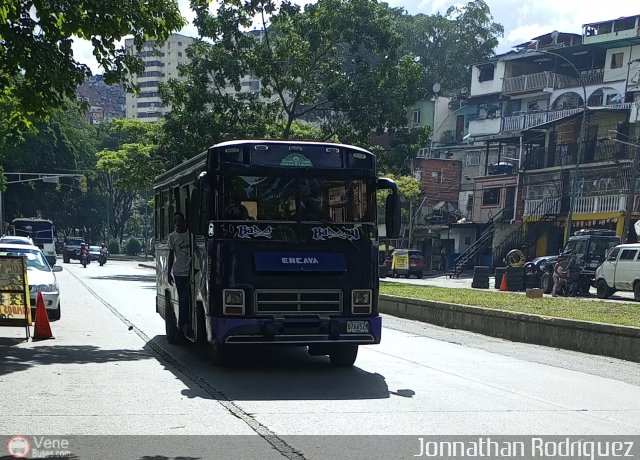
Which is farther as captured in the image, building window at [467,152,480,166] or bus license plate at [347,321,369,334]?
building window at [467,152,480,166]

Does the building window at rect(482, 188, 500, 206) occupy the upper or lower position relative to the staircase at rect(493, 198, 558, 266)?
upper

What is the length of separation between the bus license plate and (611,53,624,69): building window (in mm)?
60301

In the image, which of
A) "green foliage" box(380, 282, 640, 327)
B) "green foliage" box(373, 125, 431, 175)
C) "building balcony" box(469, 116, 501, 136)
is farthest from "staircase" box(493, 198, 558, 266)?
"green foliage" box(380, 282, 640, 327)

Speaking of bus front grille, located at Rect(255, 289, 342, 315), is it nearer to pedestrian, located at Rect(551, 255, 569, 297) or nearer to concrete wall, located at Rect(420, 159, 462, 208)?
pedestrian, located at Rect(551, 255, 569, 297)

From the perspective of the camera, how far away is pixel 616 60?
6638 centimetres

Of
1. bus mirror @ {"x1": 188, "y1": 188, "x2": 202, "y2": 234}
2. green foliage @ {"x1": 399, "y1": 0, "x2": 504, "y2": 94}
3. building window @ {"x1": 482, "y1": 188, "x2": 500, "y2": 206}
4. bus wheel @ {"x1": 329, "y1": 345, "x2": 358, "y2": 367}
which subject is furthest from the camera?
green foliage @ {"x1": 399, "y1": 0, "x2": 504, "y2": 94}

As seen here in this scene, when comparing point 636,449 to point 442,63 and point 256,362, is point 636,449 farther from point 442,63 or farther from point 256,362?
point 442,63

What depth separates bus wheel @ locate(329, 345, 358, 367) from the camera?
12.0 metres

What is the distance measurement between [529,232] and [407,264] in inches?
358

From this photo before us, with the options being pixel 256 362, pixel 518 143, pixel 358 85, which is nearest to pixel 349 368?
pixel 256 362

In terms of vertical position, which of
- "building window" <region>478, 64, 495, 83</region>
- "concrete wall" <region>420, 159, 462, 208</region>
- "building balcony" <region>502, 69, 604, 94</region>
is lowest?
"concrete wall" <region>420, 159, 462, 208</region>

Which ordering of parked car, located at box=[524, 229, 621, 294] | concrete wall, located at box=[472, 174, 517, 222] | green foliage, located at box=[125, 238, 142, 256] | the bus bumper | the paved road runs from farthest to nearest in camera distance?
1. green foliage, located at box=[125, 238, 142, 256]
2. concrete wall, located at box=[472, 174, 517, 222]
3. parked car, located at box=[524, 229, 621, 294]
4. the bus bumper
5. the paved road

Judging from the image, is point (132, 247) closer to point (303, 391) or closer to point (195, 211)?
point (195, 211)

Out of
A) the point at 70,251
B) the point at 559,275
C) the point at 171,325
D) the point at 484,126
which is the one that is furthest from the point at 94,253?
the point at 171,325
